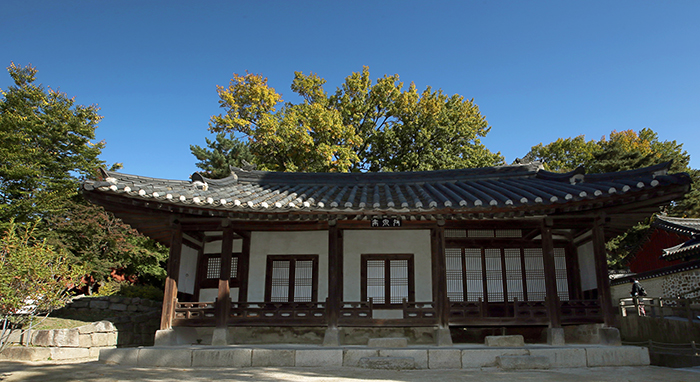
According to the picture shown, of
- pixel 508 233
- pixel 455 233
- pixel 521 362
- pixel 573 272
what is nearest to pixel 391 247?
pixel 455 233

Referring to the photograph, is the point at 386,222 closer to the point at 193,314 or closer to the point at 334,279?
the point at 334,279

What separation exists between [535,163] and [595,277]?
3.99 metres

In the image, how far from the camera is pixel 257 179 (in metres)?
14.0

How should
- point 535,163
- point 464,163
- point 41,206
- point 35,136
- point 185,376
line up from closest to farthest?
point 185,376, point 535,163, point 41,206, point 35,136, point 464,163

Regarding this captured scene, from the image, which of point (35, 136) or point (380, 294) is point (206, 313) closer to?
point (380, 294)

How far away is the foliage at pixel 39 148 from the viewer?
65.1ft

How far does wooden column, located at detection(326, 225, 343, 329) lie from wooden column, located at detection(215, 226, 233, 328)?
8.25 feet

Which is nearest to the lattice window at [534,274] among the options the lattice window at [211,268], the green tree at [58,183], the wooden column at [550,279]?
the wooden column at [550,279]

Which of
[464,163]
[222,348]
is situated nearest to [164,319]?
[222,348]

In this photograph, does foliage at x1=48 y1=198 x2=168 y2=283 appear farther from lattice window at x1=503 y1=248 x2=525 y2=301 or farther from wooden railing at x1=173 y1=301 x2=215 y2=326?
lattice window at x1=503 y1=248 x2=525 y2=301

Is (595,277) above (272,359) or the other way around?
above

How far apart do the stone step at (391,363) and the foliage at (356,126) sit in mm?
17496

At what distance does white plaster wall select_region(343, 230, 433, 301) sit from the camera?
11.6 m

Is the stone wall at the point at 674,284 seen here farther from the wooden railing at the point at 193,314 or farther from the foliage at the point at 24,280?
the foliage at the point at 24,280
